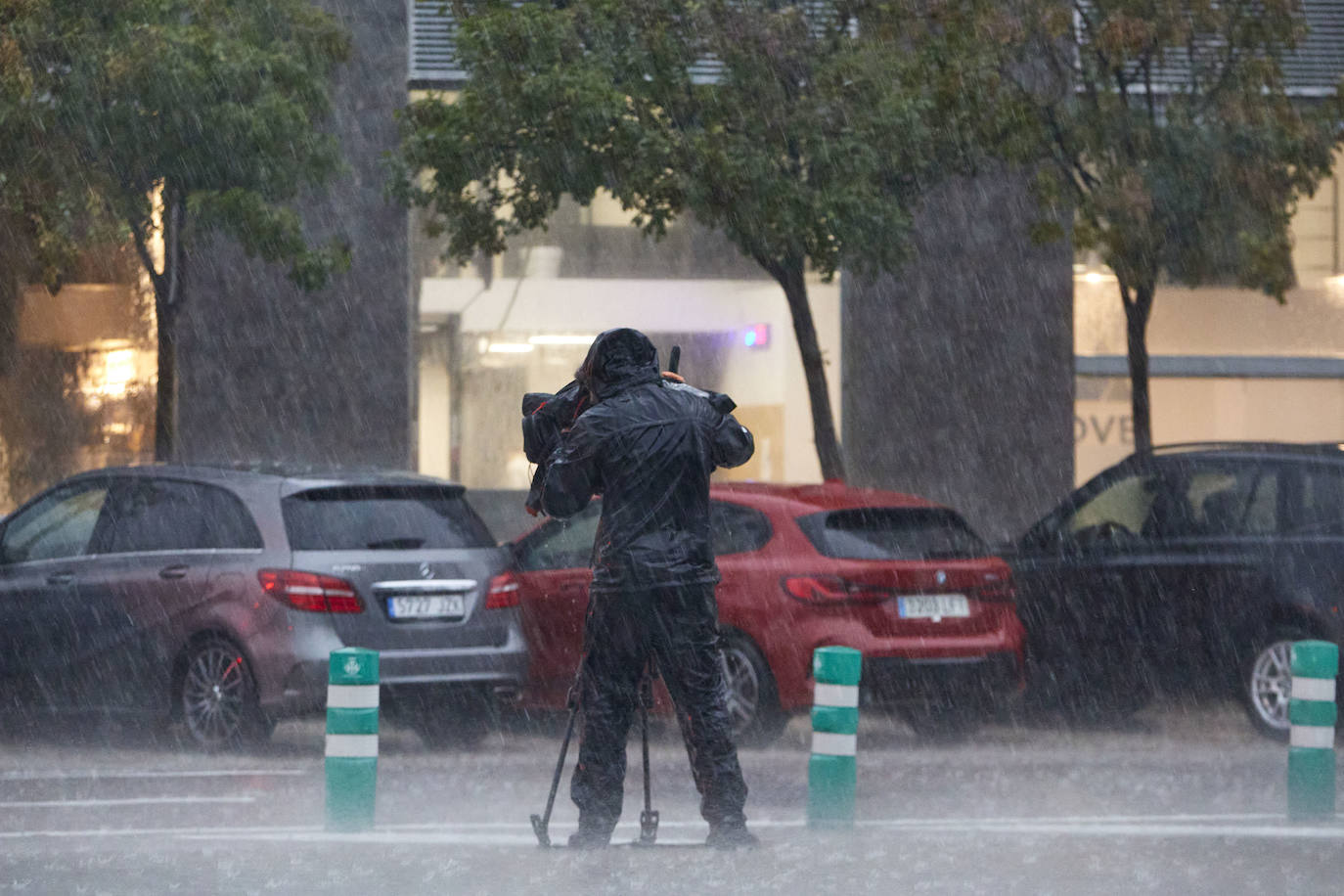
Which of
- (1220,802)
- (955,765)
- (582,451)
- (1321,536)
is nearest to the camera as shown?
(582,451)

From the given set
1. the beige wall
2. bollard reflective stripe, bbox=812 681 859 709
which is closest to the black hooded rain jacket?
bollard reflective stripe, bbox=812 681 859 709

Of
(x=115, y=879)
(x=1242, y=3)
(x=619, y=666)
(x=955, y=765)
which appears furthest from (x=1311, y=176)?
(x=115, y=879)

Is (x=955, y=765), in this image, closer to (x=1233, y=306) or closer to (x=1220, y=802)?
(x=1220, y=802)

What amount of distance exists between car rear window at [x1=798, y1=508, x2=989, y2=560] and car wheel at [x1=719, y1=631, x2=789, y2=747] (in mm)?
674

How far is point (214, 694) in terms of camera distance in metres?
10.6

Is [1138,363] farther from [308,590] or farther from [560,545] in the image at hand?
[308,590]

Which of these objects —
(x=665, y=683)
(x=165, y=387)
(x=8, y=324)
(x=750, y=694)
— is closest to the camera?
(x=665, y=683)

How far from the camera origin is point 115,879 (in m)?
6.64

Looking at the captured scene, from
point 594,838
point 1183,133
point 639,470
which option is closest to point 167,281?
point 1183,133

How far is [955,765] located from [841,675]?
9.35 ft

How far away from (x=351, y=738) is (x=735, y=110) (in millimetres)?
8090

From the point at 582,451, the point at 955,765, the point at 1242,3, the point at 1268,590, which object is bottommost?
the point at 955,765

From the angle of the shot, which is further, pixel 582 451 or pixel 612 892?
pixel 582 451

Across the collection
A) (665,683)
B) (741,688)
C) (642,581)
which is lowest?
(741,688)
